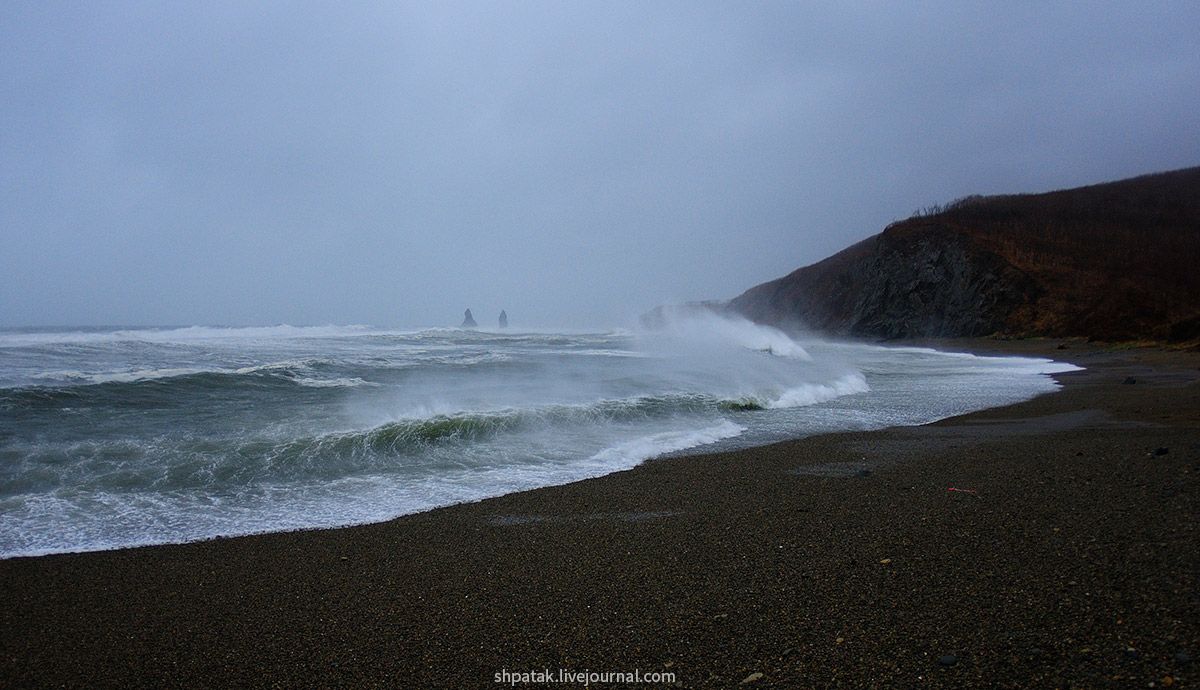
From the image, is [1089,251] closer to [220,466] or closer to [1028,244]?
[1028,244]

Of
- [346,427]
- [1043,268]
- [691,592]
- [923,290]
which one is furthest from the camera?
[923,290]

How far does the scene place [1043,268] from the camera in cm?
4162

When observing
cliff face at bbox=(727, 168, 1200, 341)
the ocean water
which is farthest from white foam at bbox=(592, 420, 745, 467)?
cliff face at bbox=(727, 168, 1200, 341)

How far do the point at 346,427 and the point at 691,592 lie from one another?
7.52 metres

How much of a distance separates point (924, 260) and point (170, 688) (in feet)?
188

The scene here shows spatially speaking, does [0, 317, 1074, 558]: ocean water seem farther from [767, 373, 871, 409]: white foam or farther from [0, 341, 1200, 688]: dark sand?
[0, 341, 1200, 688]: dark sand

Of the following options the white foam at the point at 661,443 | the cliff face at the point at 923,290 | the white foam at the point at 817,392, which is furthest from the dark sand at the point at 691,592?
the cliff face at the point at 923,290

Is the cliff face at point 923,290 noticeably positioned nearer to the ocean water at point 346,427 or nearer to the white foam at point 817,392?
the ocean water at point 346,427

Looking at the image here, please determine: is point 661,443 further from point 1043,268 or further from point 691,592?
point 1043,268

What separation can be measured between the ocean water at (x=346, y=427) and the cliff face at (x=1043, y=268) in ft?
71.1

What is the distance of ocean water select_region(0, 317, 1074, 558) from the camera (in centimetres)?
580

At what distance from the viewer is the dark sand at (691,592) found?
A: 8.56 ft

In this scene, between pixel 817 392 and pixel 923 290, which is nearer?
pixel 817 392

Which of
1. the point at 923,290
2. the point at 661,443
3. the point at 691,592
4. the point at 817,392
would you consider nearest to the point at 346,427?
the point at 661,443
